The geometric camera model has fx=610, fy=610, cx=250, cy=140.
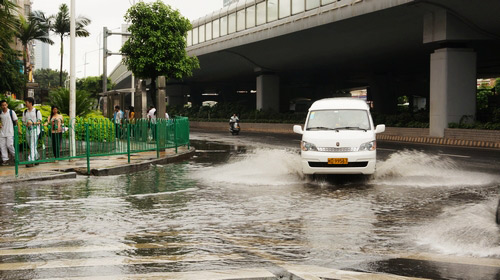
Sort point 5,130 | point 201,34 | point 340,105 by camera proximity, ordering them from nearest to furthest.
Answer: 1. point 340,105
2. point 5,130
3. point 201,34

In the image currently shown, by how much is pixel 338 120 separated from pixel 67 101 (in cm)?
1554

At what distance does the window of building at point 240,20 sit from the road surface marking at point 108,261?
145 ft

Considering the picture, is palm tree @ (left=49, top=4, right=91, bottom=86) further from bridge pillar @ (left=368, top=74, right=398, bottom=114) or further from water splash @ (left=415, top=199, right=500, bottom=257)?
water splash @ (left=415, top=199, right=500, bottom=257)

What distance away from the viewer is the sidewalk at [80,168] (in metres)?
14.0

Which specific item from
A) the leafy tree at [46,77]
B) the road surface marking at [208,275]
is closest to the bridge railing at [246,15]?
the road surface marking at [208,275]

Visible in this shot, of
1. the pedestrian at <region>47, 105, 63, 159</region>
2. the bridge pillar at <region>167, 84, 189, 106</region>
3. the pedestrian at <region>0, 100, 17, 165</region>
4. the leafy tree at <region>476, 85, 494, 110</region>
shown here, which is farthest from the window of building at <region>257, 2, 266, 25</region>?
the bridge pillar at <region>167, 84, 189, 106</region>

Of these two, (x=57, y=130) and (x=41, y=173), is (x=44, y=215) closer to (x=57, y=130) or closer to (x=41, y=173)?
(x=41, y=173)

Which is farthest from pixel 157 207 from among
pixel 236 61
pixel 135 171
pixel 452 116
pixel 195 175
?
pixel 236 61

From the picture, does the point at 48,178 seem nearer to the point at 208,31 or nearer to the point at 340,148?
the point at 340,148

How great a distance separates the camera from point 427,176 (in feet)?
46.6

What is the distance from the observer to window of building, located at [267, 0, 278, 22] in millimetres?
43562

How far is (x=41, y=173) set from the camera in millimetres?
14445

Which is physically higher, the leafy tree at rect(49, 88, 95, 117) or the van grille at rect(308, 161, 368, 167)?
the leafy tree at rect(49, 88, 95, 117)

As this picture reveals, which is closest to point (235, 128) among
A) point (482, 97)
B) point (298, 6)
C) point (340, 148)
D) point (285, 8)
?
point (285, 8)
